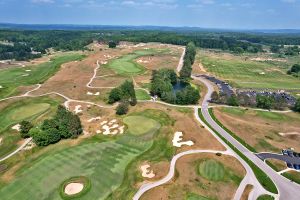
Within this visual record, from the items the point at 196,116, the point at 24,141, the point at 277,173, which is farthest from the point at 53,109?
the point at 277,173

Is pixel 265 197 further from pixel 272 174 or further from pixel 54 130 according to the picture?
pixel 54 130

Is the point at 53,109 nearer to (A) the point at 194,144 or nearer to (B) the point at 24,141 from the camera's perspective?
(B) the point at 24,141

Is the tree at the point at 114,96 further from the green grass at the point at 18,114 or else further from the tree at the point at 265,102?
the tree at the point at 265,102

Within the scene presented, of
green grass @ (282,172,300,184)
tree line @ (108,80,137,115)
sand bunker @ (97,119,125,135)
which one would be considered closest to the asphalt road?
green grass @ (282,172,300,184)

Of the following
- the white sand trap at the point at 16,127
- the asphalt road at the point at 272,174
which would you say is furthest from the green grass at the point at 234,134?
the white sand trap at the point at 16,127

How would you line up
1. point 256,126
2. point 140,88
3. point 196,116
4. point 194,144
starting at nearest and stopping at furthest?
point 194,144, point 256,126, point 196,116, point 140,88

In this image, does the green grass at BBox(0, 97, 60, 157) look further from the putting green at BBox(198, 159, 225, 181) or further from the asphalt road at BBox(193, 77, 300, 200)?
the asphalt road at BBox(193, 77, 300, 200)

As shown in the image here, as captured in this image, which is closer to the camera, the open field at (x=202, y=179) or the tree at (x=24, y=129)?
the open field at (x=202, y=179)
